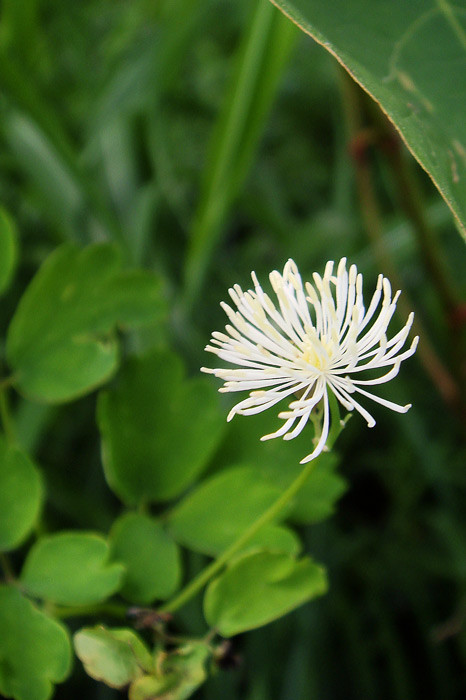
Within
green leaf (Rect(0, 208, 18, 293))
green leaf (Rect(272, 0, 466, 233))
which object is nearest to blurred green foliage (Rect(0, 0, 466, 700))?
green leaf (Rect(0, 208, 18, 293))

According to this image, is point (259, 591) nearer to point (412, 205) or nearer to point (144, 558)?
point (144, 558)

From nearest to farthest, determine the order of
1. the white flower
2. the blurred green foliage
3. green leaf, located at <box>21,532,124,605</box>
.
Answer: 1. the white flower
2. green leaf, located at <box>21,532,124,605</box>
3. the blurred green foliage

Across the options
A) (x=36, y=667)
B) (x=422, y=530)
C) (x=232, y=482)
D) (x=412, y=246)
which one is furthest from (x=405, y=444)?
(x=36, y=667)

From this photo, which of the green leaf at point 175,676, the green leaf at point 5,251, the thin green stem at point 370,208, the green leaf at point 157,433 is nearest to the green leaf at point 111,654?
the green leaf at point 175,676

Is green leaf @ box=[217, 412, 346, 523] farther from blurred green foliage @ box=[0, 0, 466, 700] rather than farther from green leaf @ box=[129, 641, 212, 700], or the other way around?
green leaf @ box=[129, 641, 212, 700]

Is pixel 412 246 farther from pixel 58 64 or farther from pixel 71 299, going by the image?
pixel 58 64

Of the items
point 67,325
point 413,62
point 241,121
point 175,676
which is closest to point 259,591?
point 175,676

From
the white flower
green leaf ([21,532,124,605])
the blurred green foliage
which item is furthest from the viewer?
the blurred green foliage
